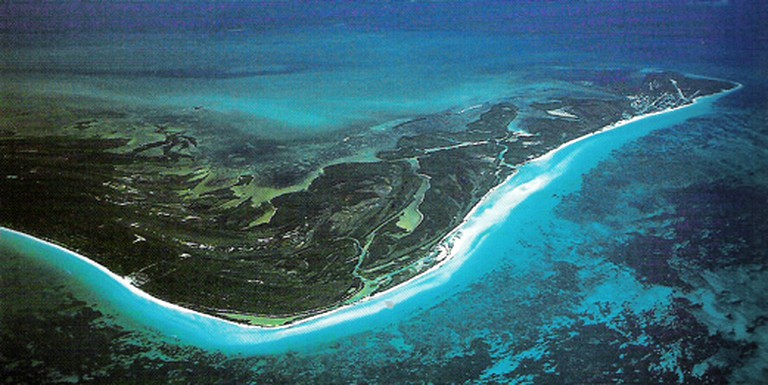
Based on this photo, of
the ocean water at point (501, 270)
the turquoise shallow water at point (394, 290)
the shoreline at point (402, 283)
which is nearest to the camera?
the ocean water at point (501, 270)

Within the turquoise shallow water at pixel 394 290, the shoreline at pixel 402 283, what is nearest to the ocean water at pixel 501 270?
the turquoise shallow water at pixel 394 290

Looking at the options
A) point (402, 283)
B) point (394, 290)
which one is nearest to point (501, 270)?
point (402, 283)

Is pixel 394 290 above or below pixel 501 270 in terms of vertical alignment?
above

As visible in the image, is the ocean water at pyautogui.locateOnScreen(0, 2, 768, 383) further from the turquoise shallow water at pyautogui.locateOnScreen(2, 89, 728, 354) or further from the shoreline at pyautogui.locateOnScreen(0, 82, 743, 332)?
the shoreline at pyautogui.locateOnScreen(0, 82, 743, 332)

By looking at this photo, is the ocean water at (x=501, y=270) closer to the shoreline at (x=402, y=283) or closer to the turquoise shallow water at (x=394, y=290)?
the turquoise shallow water at (x=394, y=290)

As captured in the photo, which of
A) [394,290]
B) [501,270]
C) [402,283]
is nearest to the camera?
[394,290]

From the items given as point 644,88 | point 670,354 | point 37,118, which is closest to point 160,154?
point 37,118

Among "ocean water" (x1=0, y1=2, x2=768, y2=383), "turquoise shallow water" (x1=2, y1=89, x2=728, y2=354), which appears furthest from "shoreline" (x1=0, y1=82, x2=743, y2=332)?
"ocean water" (x1=0, y1=2, x2=768, y2=383)

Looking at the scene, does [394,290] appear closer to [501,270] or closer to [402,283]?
[402,283]
